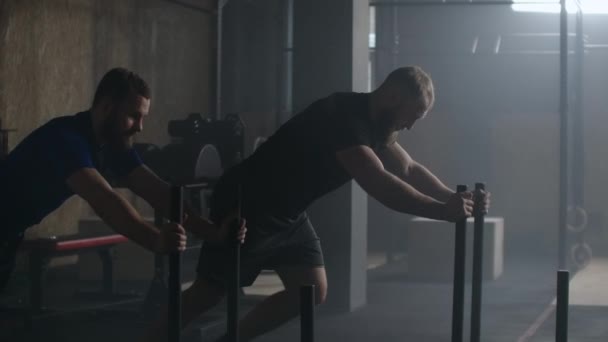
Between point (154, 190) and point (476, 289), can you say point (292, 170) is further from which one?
point (476, 289)

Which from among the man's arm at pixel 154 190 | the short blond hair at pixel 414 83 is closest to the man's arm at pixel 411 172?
the short blond hair at pixel 414 83

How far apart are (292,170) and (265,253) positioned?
0.31 metres

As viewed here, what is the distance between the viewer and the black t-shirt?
3.61 meters

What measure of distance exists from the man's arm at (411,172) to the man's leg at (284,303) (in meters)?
0.51

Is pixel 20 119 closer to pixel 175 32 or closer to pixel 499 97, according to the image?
pixel 175 32

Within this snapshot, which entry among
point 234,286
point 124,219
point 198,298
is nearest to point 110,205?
point 124,219

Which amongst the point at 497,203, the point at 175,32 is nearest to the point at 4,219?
the point at 175,32

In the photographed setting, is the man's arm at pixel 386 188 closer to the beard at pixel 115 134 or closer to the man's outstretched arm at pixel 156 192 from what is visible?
Result: the man's outstretched arm at pixel 156 192

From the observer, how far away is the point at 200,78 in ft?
34.3

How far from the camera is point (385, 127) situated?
3666 millimetres

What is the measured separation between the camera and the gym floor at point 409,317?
5781mm

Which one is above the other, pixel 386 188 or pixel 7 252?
pixel 386 188

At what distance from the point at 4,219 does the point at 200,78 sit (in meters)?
7.46

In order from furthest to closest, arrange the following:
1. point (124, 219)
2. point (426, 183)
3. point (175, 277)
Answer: point (426, 183) → point (124, 219) → point (175, 277)
